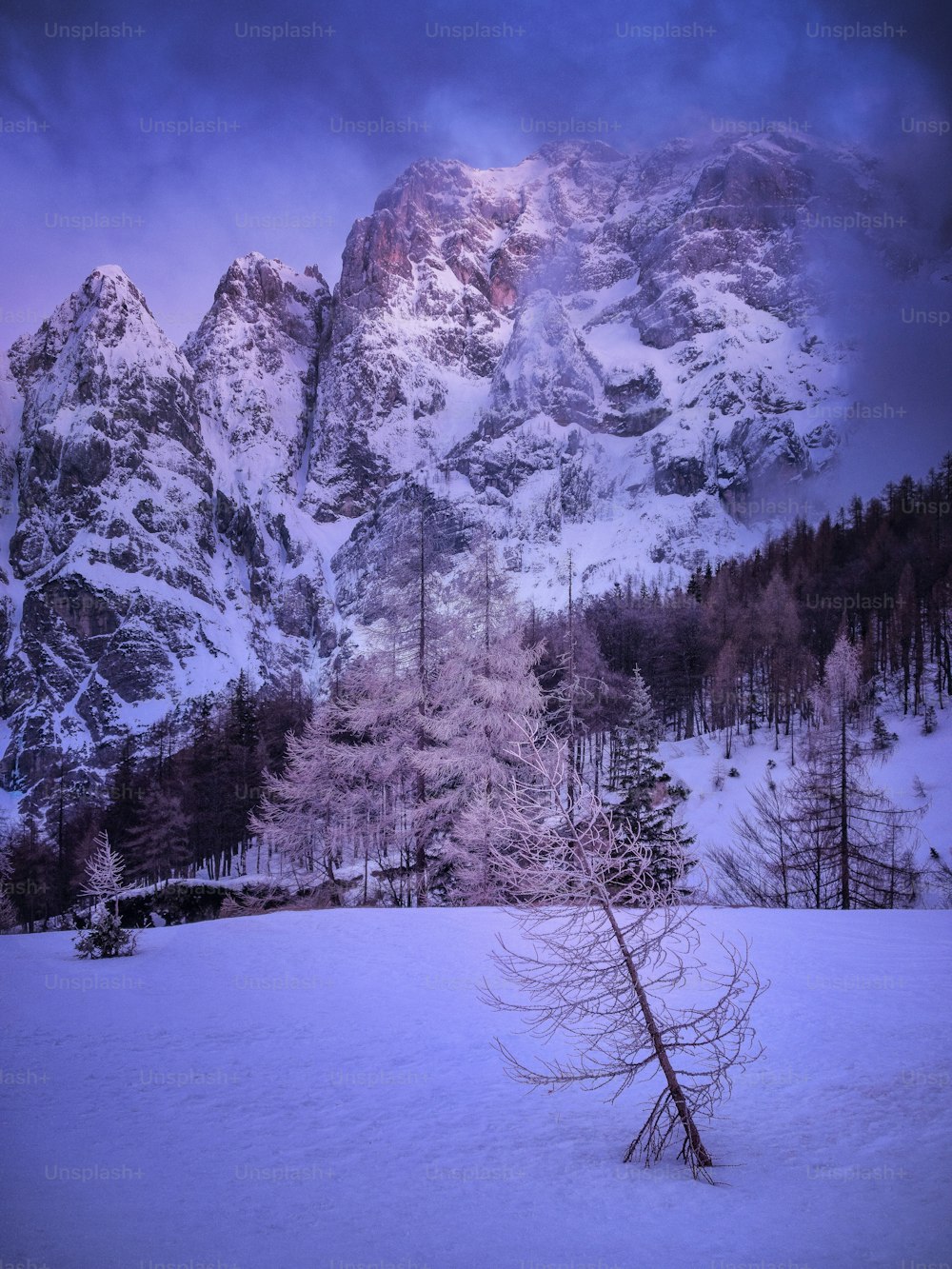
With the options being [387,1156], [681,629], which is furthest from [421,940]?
[681,629]

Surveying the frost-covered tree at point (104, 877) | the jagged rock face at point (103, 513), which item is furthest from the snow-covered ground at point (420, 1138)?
the jagged rock face at point (103, 513)

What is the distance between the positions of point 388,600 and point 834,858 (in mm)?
18406

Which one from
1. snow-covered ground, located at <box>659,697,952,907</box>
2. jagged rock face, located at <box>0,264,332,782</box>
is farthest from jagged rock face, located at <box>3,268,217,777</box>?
snow-covered ground, located at <box>659,697,952,907</box>

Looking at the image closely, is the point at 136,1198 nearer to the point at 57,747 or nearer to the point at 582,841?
the point at 582,841

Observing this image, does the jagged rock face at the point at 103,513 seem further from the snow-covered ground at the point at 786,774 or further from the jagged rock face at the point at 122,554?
the snow-covered ground at the point at 786,774

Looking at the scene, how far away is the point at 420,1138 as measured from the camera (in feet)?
18.6

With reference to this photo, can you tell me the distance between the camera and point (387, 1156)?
17.5ft

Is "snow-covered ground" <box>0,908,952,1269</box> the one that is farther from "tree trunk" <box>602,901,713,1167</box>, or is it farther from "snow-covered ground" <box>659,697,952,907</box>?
"snow-covered ground" <box>659,697,952,907</box>

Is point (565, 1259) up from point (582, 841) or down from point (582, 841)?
down

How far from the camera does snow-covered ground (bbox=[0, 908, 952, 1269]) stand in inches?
165

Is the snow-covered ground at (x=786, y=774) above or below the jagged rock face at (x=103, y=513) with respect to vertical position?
below

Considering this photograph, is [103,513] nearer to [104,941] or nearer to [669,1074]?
[104,941]

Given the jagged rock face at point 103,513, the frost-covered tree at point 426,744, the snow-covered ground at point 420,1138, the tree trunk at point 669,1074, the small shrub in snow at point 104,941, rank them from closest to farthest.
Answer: the snow-covered ground at point 420,1138 → the tree trunk at point 669,1074 → the small shrub in snow at point 104,941 → the frost-covered tree at point 426,744 → the jagged rock face at point 103,513

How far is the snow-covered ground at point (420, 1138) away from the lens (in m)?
4.18
